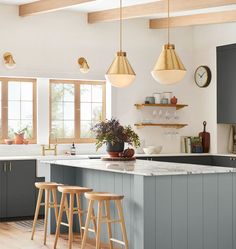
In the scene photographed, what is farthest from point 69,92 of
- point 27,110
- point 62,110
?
point 27,110

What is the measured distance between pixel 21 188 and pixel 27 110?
143 cm

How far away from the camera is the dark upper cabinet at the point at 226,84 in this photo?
984 centimetres

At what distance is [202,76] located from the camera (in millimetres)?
10492

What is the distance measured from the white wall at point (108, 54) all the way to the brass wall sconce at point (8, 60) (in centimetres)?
8

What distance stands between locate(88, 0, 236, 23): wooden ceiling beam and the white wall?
0.40 meters

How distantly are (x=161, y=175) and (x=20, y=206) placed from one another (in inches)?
139

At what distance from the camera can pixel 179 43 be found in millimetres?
10617

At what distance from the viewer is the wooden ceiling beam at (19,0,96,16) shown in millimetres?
8234

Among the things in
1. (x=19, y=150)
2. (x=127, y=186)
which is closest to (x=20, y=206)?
(x=19, y=150)

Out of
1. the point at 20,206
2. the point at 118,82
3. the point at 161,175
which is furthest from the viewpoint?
the point at 20,206

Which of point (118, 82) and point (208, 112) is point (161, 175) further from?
point (208, 112)

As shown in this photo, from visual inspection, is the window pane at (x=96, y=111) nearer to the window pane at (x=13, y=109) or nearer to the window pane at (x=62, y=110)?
the window pane at (x=62, y=110)

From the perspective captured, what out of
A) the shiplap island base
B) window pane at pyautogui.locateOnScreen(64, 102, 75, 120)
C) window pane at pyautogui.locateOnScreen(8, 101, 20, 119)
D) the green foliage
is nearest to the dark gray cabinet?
window pane at pyautogui.locateOnScreen(8, 101, 20, 119)

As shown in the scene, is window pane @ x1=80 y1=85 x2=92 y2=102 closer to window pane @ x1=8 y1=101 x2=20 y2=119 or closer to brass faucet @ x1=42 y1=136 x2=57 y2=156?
brass faucet @ x1=42 y1=136 x2=57 y2=156
